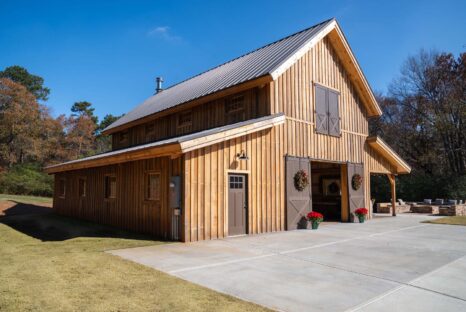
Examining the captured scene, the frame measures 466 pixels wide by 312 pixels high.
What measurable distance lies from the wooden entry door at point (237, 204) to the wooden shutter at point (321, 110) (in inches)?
188

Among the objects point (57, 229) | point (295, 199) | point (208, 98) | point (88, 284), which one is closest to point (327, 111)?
point (295, 199)

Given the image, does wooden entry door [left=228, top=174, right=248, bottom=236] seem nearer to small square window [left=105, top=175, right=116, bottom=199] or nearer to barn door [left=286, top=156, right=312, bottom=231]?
barn door [left=286, top=156, right=312, bottom=231]

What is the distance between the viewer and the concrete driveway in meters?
4.45

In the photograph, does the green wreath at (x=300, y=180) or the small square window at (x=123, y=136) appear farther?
the small square window at (x=123, y=136)

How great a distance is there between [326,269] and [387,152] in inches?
512

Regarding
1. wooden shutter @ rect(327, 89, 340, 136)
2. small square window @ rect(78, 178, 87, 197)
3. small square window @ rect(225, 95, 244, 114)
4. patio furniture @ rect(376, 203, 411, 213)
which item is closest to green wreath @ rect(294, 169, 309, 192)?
wooden shutter @ rect(327, 89, 340, 136)

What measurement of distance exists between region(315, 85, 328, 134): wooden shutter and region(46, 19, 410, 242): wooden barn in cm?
4

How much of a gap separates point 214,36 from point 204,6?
3.20m

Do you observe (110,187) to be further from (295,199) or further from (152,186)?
(295,199)


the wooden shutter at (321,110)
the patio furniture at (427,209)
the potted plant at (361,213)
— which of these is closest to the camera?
the wooden shutter at (321,110)

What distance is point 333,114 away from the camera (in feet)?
48.1

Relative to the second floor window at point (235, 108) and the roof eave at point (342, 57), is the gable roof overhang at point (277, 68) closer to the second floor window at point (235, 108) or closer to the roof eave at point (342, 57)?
the roof eave at point (342, 57)

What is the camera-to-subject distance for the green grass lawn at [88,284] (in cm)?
409

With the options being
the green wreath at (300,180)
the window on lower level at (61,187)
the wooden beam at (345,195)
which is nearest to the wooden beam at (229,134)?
the green wreath at (300,180)
